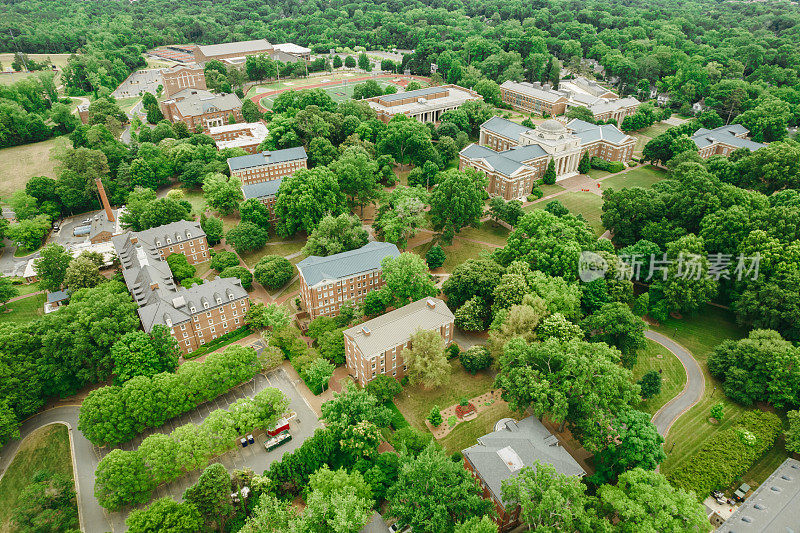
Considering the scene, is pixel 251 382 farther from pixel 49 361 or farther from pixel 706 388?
pixel 706 388

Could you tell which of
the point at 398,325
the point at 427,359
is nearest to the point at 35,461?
the point at 398,325

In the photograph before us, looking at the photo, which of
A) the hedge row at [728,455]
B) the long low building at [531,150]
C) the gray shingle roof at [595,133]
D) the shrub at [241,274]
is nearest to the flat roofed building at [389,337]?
the shrub at [241,274]

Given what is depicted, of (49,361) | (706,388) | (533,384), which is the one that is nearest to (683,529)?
(533,384)

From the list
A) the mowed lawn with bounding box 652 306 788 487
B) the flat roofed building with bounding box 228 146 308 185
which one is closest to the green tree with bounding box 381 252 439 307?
the mowed lawn with bounding box 652 306 788 487

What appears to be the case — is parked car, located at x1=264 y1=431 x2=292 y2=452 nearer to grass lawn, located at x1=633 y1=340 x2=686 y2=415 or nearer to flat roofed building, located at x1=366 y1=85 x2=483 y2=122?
grass lawn, located at x1=633 y1=340 x2=686 y2=415

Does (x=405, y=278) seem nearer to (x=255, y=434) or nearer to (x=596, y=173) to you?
(x=255, y=434)

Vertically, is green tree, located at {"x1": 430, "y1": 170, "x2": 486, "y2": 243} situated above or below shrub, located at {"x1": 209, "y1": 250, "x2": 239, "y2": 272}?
above

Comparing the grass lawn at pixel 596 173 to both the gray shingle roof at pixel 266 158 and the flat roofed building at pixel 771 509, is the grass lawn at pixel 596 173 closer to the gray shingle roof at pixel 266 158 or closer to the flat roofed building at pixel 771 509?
the gray shingle roof at pixel 266 158
